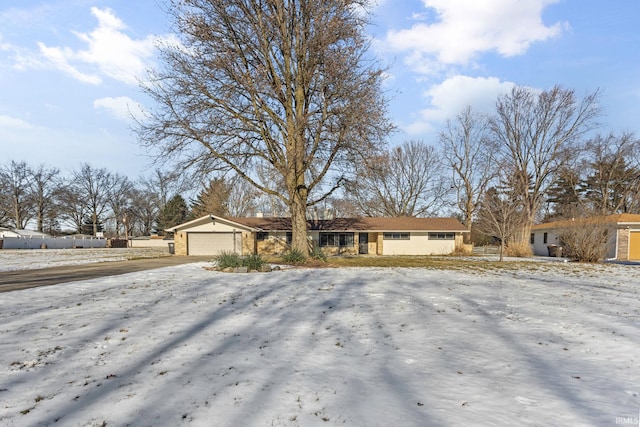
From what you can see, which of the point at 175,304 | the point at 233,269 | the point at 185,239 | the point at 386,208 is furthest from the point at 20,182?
the point at 175,304

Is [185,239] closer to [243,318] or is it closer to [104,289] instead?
[104,289]

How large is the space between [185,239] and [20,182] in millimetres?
44519

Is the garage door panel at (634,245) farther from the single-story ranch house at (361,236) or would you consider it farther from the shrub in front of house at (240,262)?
the shrub in front of house at (240,262)

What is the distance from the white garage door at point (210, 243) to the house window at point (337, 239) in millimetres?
7228

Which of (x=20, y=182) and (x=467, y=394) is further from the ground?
(x=20, y=182)

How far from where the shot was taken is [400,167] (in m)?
40.4

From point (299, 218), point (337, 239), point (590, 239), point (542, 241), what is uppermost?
point (299, 218)

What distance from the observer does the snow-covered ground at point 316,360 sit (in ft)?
9.92

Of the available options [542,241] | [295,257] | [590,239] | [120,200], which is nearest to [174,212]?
[120,200]

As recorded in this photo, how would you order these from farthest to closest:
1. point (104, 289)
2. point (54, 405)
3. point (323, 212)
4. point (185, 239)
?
point (323, 212) → point (185, 239) → point (104, 289) → point (54, 405)

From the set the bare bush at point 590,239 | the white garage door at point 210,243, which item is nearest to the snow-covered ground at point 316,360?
the bare bush at point 590,239

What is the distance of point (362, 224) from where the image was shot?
3058 centimetres

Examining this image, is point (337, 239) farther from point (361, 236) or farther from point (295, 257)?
point (295, 257)

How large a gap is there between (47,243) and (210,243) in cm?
3217
